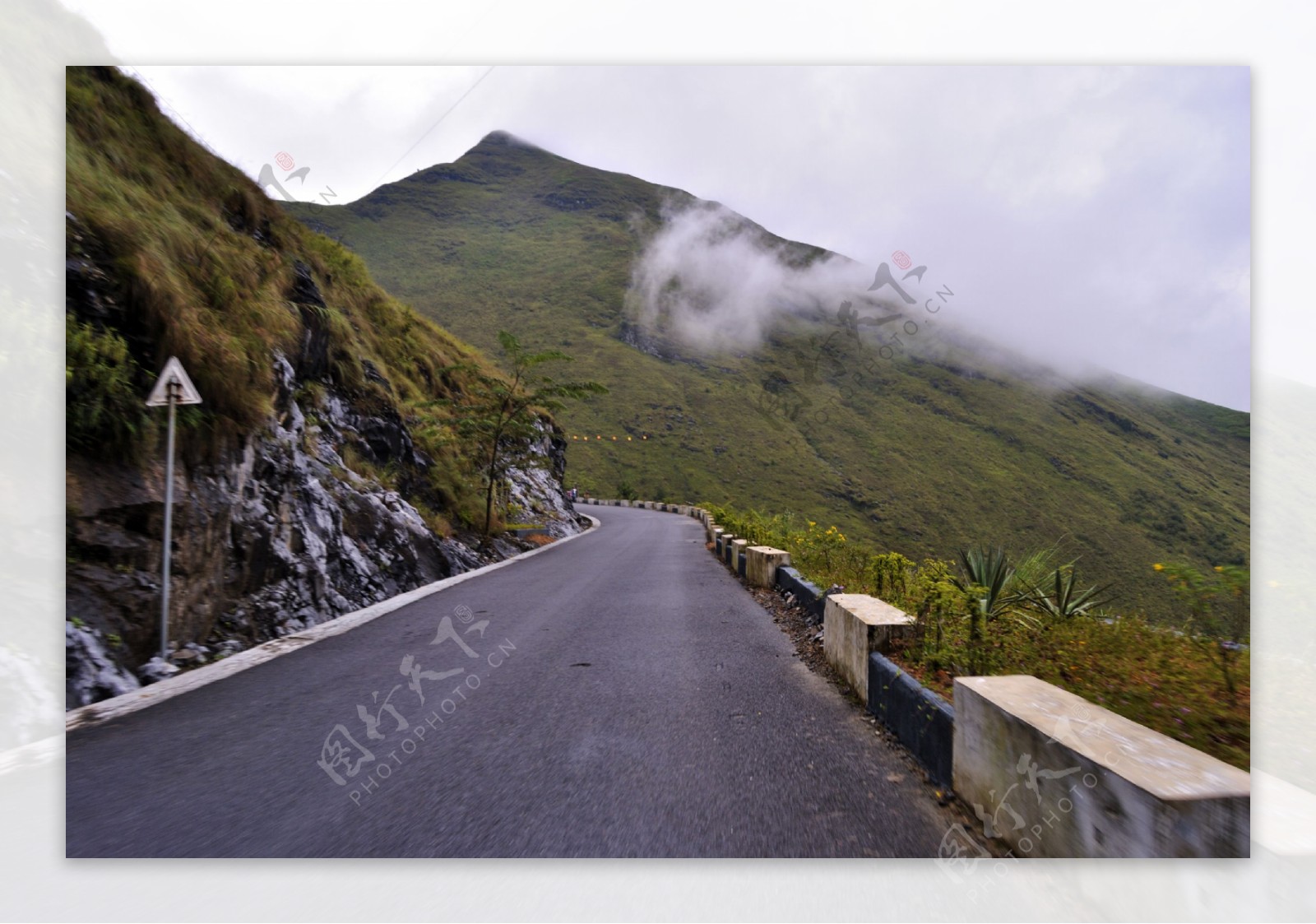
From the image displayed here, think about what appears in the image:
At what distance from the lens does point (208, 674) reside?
4.54 metres

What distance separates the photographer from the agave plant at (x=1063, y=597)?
5.54 meters

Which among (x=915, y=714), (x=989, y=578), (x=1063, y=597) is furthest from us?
(x=989, y=578)

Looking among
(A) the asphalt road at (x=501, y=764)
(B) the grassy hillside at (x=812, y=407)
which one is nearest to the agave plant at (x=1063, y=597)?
(B) the grassy hillside at (x=812, y=407)

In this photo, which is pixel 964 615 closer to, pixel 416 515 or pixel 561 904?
pixel 561 904

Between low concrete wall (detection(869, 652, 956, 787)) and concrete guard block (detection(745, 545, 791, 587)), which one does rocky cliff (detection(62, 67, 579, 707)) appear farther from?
concrete guard block (detection(745, 545, 791, 587))

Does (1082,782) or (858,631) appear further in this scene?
(858,631)

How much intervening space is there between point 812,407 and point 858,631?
39.8m

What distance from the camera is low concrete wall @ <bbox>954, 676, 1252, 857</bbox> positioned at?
1852 mm

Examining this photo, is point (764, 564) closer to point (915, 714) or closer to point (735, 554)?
point (735, 554)

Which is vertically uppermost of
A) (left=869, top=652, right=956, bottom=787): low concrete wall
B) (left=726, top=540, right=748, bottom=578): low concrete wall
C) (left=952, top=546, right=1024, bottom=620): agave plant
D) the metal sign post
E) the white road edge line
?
the metal sign post

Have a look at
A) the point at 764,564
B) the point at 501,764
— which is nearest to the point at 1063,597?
the point at 764,564

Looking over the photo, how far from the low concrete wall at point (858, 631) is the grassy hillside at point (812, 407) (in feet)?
5.99

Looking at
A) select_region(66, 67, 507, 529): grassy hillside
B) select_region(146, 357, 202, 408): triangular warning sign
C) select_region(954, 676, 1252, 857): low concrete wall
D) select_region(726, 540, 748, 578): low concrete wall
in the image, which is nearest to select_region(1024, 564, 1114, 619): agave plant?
select_region(954, 676, 1252, 857): low concrete wall

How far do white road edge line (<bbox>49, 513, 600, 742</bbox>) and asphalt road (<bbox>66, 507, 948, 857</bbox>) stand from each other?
129mm
